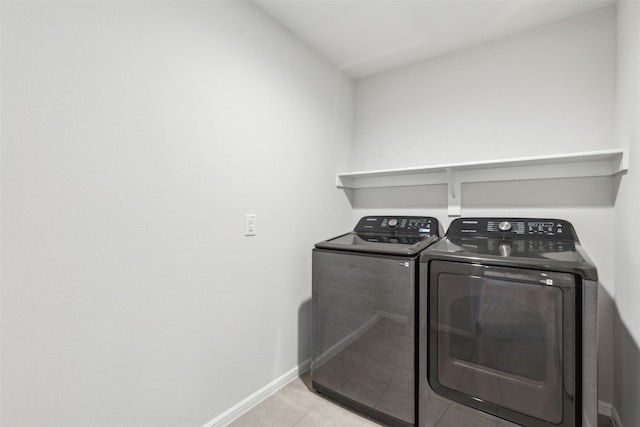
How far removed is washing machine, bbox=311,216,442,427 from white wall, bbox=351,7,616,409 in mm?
697

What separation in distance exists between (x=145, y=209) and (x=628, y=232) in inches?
88.9

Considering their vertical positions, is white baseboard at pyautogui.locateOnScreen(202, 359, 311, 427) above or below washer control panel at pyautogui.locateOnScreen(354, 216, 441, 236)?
below

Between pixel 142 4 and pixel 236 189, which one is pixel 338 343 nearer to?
pixel 236 189

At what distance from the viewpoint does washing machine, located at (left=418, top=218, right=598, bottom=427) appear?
3.71ft

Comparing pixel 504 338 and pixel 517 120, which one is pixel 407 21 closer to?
pixel 517 120

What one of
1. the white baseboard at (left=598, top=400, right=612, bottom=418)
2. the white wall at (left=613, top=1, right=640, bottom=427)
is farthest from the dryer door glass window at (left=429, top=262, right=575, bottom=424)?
the white baseboard at (left=598, top=400, right=612, bottom=418)

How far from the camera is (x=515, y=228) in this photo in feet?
5.70

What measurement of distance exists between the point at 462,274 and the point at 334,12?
169 centimetres

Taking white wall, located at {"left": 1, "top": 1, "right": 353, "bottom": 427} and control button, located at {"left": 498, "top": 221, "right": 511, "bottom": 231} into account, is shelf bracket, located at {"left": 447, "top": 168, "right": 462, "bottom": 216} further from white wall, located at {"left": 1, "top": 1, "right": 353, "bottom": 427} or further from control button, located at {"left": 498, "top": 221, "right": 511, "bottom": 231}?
white wall, located at {"left": 1, "top": 1, "right": 353, "bottom": 427}

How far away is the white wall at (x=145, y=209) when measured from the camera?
36.6 inches

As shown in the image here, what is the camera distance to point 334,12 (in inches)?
68.3

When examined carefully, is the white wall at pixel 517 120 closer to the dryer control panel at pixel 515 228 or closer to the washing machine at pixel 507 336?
the dryer control panel at pixel 515 228

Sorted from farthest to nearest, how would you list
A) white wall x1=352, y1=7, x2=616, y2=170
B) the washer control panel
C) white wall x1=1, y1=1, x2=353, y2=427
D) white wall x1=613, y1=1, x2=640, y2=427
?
1. the washer control panel
2. white wall x1=352, y1=7, x2=616, y2=170
3. white wall x1=613, y1=1, x2=640, y2=427
4. white wall x1=1, y1=1, x2=353, y2=427

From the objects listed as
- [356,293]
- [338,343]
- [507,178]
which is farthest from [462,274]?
[507,178]
